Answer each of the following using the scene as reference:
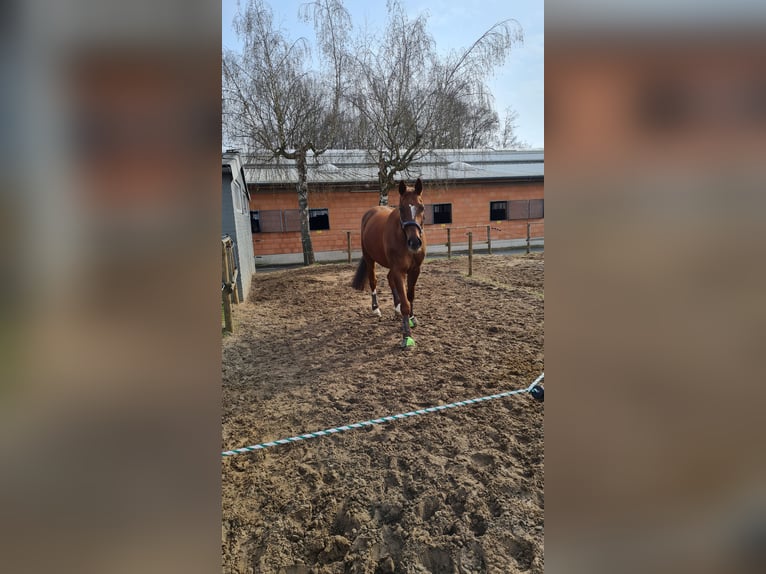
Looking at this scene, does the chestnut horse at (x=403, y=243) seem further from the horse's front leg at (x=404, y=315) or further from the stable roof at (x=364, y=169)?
the stable roof at (x=364, y=169)

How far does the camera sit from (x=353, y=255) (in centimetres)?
1319

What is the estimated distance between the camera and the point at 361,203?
43.8ft

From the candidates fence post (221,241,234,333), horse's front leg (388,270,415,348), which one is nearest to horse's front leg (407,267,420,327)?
horse's front leg (388,270,415,348)

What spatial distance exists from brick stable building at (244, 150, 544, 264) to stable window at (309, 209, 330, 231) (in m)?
0.03

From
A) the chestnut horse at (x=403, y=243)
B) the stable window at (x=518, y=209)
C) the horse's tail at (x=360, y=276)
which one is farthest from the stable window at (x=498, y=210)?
the chestnut horse at (x=403, y=243)

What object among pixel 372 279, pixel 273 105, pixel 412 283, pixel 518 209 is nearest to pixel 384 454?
pixel 412 283

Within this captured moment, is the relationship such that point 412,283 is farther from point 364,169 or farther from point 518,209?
point 518,209

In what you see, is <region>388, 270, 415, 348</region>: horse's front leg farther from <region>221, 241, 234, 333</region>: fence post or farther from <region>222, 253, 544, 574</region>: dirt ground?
<region>221, 241, 234, 333</region>: fence post

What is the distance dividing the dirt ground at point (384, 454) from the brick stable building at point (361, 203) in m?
7.95

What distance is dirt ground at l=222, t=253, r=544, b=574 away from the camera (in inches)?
65.6

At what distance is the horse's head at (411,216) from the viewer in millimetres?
4074
